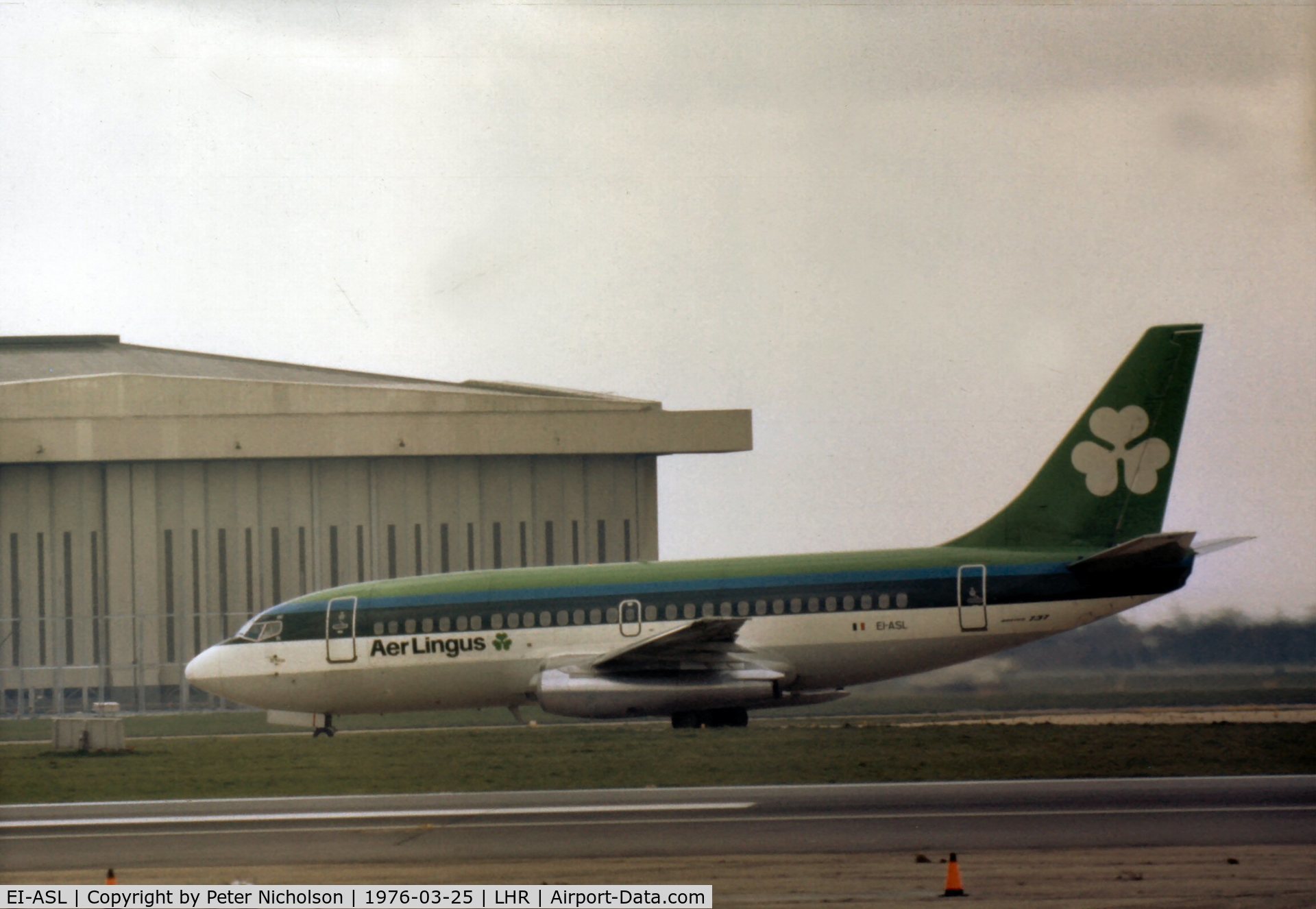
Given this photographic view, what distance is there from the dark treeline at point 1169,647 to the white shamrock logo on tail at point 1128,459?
250 cm

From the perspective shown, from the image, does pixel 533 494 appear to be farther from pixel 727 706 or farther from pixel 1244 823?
pixel 1244 823

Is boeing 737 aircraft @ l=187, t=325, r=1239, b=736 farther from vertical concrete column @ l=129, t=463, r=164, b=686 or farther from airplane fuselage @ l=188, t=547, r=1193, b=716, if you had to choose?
vertical concrete column @ l=129, t=463, r=164, b=686

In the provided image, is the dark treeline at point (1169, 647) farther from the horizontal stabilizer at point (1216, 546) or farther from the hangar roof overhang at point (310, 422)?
the hangar roof overhang at point (310, 422)

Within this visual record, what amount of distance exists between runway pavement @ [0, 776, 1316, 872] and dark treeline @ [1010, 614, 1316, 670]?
850cm

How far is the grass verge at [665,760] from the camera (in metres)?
22.7

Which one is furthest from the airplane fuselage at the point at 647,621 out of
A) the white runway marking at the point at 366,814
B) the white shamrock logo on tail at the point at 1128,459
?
the white runway marking at the point at 366,814

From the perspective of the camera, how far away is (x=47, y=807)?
2267 cm

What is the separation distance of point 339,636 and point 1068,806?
50.0 feet

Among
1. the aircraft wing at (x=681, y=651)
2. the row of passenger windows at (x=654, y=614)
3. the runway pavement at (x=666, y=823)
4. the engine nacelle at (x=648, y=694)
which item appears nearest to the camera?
the runway pavement at (x=666, y=823)

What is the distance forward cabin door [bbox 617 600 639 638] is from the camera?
28.8 meters

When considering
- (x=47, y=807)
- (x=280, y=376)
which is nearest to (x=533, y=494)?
(x=280, y=376)

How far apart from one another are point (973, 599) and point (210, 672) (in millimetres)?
13666

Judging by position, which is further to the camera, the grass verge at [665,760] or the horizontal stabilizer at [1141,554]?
the horizontal stabilizer at [1141,554]
